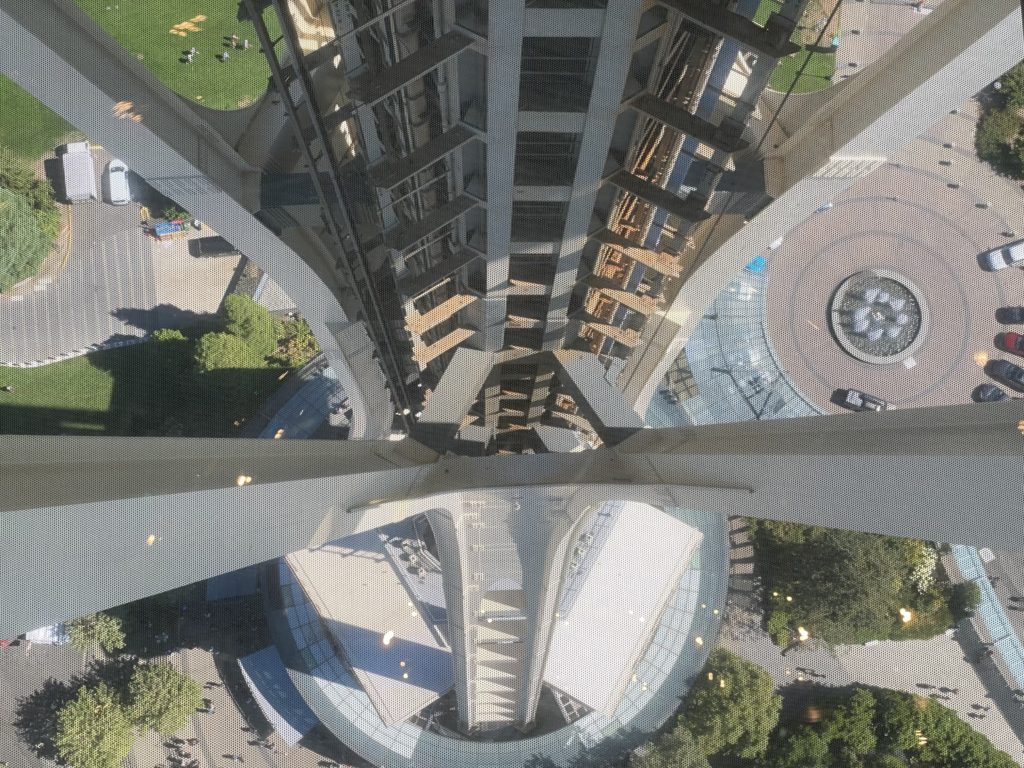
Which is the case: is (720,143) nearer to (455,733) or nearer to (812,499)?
(812,499)

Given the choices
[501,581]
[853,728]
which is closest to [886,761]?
[853,728]

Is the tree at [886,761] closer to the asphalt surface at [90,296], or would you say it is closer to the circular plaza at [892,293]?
the circular plaza at [892,293]

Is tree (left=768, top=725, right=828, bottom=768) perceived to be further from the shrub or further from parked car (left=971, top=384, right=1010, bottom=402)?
parked car (left=971, top=384, right=1010, bottom=402)

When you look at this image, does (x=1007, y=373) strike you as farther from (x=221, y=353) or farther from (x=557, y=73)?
(x=221, y=353)

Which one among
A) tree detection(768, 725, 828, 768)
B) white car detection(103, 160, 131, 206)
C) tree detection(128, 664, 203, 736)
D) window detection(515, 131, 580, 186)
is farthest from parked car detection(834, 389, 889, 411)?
white car detection(103, 160, 131, 206)

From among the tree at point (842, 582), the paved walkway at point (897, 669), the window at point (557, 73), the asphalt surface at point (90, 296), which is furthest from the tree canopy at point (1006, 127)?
the asphalt surface at point (90, 296)
